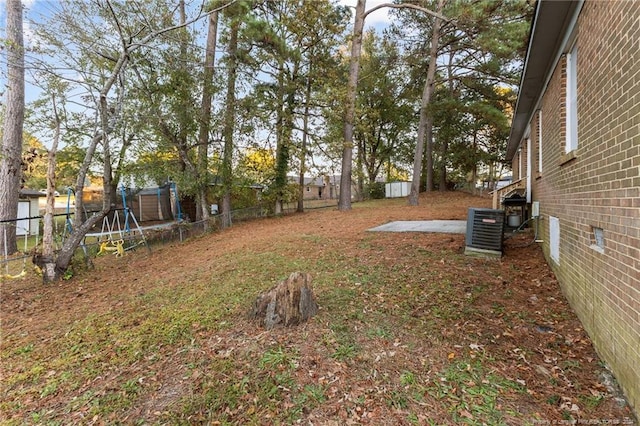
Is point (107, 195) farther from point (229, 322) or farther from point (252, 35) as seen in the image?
point (252, 35)

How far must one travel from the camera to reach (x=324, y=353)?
2668 millimetres

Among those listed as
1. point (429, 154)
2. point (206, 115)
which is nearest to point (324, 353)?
point (206, 115)

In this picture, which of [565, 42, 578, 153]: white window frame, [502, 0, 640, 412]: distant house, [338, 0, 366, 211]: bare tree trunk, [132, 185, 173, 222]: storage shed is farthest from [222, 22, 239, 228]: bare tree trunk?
[565, 42, 578, 153]: white window frame

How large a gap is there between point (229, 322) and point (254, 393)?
121cm

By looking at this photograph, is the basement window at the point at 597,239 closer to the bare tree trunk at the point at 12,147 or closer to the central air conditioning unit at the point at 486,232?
the central air conditioning unit at the point at 486,232

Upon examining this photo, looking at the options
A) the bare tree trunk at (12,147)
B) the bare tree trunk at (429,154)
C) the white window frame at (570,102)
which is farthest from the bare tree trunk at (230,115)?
the bare tree trunk at (429,154)

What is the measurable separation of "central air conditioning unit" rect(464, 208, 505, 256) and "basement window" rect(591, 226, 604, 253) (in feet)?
7.53

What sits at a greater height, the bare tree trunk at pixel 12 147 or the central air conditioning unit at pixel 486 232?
the bare tree trunk at pixel 12 147

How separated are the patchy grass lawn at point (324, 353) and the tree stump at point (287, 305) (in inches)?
5.4

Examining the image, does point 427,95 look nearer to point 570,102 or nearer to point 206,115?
point 206,115

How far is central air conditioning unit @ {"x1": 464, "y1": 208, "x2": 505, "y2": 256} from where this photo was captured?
5.02m

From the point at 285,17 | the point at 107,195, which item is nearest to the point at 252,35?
the point at 285,17

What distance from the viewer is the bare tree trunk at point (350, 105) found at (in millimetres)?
12281

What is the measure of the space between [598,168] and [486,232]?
2.66 metres
